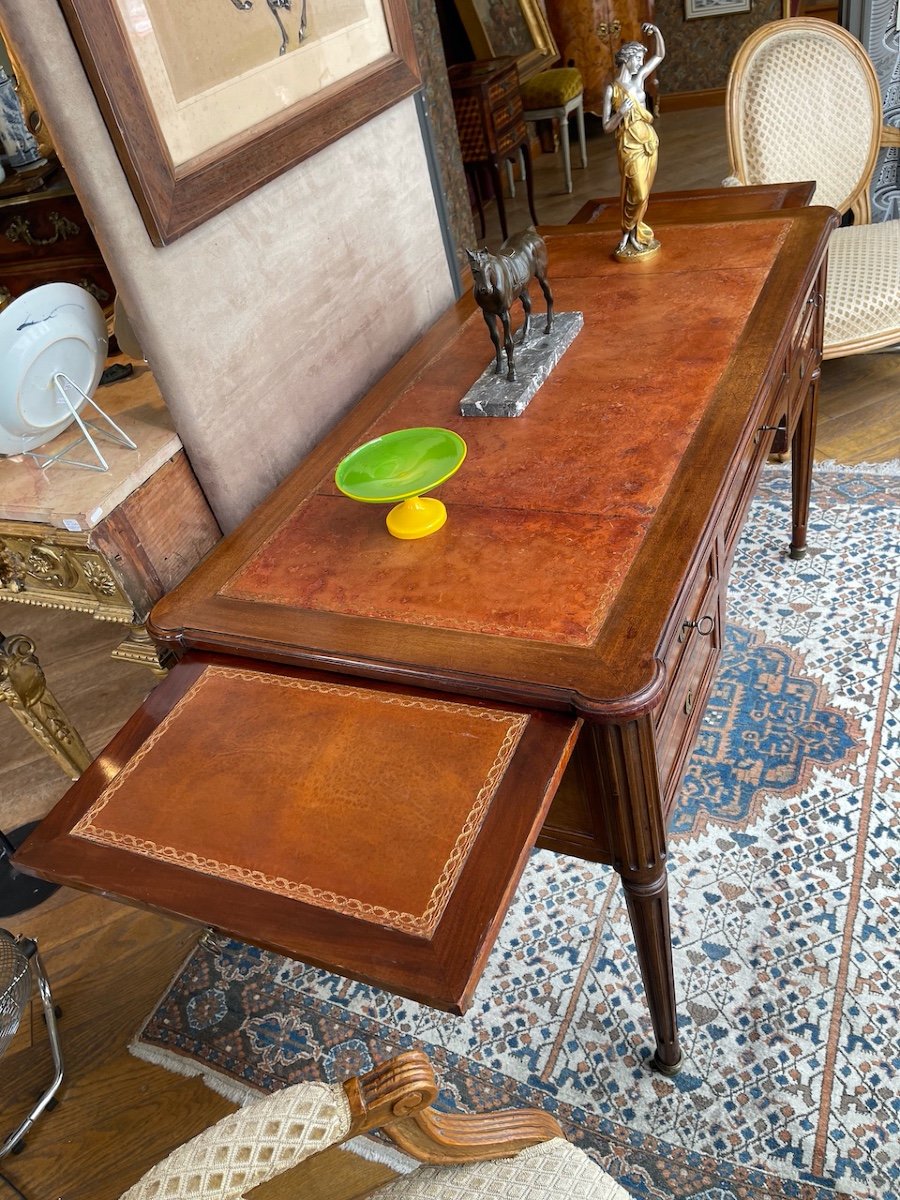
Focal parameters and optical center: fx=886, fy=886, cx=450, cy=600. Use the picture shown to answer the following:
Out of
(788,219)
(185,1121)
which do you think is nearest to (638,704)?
(185,1121)

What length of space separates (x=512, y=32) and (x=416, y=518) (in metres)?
5.49

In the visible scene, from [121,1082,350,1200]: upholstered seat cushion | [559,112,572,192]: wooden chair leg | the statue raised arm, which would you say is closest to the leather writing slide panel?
[121,1082,350,1200]: upholstered seat cushion

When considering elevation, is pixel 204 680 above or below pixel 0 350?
below

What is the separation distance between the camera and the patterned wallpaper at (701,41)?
6.02m

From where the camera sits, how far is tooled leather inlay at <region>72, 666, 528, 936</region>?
92 centimetres

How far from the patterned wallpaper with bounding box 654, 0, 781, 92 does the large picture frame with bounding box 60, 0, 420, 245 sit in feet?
18.0

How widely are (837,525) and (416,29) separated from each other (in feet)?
7.96

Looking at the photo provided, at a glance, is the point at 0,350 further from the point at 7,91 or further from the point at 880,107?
the point at 880,107

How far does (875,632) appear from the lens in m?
2.16

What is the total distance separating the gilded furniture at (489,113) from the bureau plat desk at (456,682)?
10.7 feet

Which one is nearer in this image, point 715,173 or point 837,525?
point 837,525

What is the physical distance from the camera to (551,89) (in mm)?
5316

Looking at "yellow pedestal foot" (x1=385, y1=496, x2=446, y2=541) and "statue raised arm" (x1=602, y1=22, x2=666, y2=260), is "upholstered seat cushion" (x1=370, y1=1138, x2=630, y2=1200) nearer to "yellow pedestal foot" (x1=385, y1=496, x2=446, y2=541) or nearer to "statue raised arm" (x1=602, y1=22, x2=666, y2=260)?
"yellow pedestal foot" (x1=385, y1=496, x2=446, y2=541)

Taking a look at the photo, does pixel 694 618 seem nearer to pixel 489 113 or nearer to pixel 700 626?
pixel 700 626
